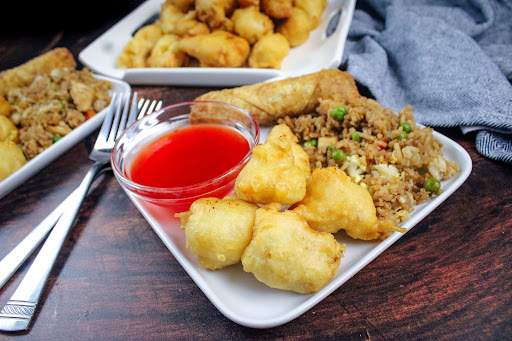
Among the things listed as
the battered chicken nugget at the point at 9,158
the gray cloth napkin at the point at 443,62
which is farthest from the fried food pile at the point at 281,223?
the battered chicken nugget at the point at 9,158

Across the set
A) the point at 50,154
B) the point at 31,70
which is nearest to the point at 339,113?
the point at 50,154

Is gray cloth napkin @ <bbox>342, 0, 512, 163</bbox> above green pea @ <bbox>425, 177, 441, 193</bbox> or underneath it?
above

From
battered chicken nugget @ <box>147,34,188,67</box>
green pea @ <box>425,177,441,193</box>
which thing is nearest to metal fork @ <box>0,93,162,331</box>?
battered chicken nugget @ <box>147,34,188,67</box>

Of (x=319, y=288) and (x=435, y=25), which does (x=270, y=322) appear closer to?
(x=319, y=288)

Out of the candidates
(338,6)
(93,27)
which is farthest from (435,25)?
(93,27)

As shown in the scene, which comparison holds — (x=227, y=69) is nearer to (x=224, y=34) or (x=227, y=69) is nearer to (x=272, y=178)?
(x=224, y=34)

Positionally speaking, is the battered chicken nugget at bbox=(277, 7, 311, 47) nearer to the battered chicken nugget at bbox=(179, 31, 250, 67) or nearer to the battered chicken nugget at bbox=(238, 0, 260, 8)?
the battered chicken nugget at bbox=(238, 0, 260, 8)

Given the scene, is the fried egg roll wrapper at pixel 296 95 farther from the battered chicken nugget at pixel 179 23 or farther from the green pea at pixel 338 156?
the battered chicken nugget at pixel 179 23
